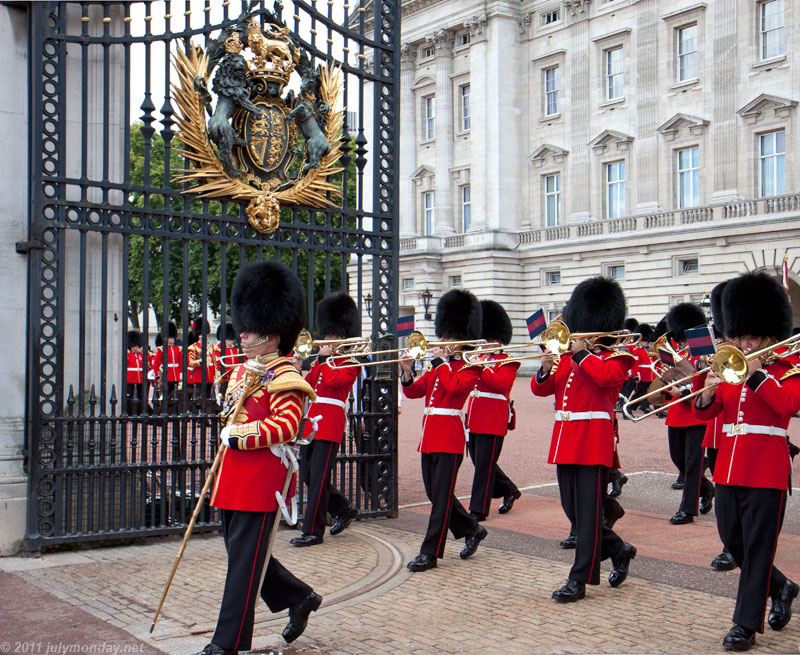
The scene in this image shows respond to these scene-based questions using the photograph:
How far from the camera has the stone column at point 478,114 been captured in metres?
35.8

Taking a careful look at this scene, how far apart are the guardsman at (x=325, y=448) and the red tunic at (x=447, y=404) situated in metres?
0.73

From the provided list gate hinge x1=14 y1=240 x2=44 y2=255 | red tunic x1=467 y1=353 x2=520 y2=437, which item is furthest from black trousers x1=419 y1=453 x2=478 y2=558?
gate hinge x1=14 y1=240 x2=44 y2=255

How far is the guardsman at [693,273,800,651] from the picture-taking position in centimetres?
459

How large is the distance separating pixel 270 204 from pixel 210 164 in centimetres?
54

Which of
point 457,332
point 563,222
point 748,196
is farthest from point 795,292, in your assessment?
point 457,332

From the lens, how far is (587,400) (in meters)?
5.80

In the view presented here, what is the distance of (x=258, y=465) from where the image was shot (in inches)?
173

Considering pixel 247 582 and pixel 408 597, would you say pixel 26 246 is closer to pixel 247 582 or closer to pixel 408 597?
pixel 247 582

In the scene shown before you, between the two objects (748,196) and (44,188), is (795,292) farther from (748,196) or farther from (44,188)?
(44,188)

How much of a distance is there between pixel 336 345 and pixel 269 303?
282cm

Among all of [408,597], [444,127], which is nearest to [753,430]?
[408,597]

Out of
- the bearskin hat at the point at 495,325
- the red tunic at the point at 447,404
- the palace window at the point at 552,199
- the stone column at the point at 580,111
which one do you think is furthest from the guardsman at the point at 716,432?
the palace window at the point at 552,199

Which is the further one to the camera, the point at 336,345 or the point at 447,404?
the point at 336,345

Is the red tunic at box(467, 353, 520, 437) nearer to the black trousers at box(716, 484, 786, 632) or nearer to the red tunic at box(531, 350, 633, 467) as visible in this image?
the red tunic at box(531, 350, 633, 467)
